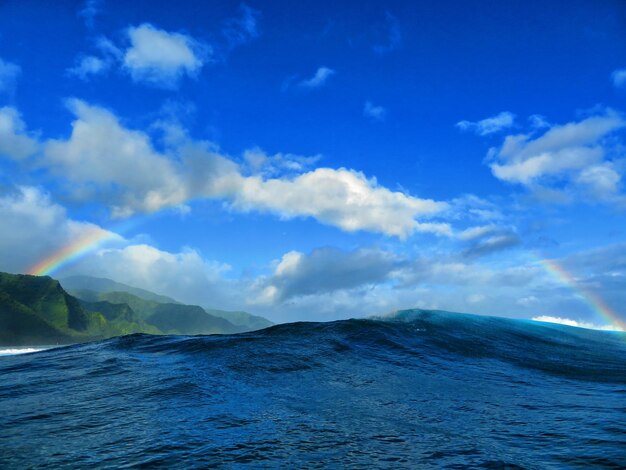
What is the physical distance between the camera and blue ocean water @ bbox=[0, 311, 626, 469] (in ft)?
17.7

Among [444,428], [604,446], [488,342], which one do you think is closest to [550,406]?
[604,446]

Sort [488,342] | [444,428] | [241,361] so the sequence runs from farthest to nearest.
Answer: [488,342]
[241,361]
[444,428]

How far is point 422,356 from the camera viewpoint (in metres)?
15.8

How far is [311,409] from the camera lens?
793 centimetres

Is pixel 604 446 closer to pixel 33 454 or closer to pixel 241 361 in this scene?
pixel 33 454

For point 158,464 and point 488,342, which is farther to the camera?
point 488,342

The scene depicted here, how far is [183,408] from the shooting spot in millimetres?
7824

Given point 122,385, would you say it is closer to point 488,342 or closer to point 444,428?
point 444,428

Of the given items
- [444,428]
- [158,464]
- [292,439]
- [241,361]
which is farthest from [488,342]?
[158,464]

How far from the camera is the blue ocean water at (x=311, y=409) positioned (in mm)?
5387

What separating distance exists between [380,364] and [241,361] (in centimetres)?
536

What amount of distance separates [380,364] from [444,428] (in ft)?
23.8

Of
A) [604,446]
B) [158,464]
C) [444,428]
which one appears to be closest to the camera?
[158,464]

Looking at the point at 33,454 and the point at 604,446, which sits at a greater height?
the point at 604,446
